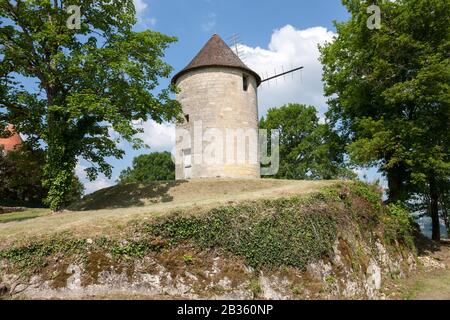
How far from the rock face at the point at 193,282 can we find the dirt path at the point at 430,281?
11.3ft

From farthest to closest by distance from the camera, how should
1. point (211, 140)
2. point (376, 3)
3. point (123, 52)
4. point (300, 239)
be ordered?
1. point (211, 140)
2. point (376, 3)
3. point (123, 52)
4. point (300, 239)

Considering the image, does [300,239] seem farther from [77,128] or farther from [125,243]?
[77,128]

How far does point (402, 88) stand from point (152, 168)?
151 ft

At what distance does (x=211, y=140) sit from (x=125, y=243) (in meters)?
14.4

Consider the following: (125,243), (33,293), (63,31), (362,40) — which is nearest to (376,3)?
(362,40)

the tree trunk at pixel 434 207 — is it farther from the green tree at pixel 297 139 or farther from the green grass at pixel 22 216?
the green grass at pixel 22 216

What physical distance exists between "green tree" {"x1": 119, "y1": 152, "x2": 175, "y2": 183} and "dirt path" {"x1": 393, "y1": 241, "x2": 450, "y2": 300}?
43.1 metres

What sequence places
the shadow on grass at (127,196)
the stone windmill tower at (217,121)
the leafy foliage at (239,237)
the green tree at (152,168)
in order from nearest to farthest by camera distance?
the leafy foliage at (239,237) < the shadow on grass at (127,196) < the stone windmill tower at (217,121) < the green tree at (152,168)

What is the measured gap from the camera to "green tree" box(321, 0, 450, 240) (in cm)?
1744

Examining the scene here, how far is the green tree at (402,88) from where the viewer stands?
17.4 metres

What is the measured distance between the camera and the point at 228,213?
11664 millimetres

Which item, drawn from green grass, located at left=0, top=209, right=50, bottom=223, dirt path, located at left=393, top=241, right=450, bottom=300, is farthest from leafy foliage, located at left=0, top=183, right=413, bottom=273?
green grass, located at left=0, top=209, right=50, bottom=223

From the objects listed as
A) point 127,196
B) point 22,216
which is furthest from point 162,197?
point 22,216

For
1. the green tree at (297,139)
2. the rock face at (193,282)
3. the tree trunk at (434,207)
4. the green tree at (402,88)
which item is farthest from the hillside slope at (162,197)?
the green tree at (297,139)
